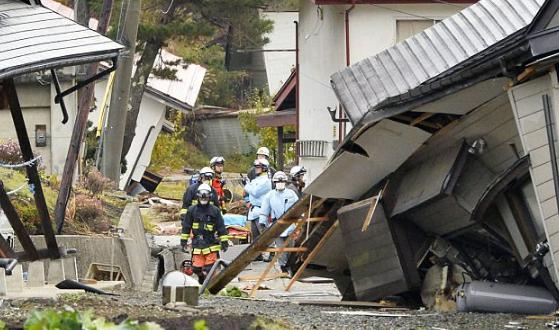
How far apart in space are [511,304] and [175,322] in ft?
16.7

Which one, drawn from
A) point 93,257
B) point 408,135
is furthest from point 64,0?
point 408,135

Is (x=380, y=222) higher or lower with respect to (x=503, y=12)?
lower

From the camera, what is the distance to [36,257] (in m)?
15.8

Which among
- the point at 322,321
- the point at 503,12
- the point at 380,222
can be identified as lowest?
the point at 322,321

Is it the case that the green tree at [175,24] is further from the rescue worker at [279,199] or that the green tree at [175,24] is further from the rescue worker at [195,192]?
the rescue worker at [279,199]

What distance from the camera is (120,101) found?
30.1m

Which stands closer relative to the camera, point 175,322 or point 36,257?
point 175,322

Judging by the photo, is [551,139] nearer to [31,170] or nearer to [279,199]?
[31,170]

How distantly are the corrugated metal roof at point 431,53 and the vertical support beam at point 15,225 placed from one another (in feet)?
12.0

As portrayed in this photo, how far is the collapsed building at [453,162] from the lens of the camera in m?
13.0

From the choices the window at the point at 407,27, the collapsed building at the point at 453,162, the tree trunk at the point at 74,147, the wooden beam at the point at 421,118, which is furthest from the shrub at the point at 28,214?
the window at the point at 407,27

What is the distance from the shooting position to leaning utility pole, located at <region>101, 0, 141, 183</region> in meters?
29.2

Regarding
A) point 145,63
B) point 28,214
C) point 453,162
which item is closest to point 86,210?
point 28,214

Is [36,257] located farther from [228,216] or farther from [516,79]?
[228,216]
